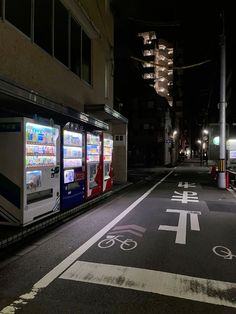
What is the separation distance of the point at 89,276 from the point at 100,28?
14810 mm

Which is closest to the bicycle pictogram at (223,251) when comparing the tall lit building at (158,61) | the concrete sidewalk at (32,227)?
the concrete sidewalk at (32,227)

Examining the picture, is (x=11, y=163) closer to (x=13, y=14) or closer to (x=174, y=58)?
(x=13, y=14)

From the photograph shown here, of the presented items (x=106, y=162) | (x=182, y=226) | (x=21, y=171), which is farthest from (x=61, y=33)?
(x=182, y=226)

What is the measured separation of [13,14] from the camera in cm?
852

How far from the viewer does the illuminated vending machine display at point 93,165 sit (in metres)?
11.7

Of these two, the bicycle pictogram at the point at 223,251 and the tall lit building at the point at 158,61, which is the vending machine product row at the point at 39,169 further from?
the tall lit building at the point at 158,61

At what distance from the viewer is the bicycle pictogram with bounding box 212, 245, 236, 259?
5.89 meters

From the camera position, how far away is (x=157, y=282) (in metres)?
4.63

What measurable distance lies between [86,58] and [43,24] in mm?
4829

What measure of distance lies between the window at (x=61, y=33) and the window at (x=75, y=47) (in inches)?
28.3

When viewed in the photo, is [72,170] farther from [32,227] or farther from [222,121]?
[222,121]

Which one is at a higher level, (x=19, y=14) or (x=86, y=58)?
(x=86, y=58)

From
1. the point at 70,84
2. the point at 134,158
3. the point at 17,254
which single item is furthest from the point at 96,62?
the point at 134,158

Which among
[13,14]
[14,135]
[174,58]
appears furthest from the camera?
[174,58]
